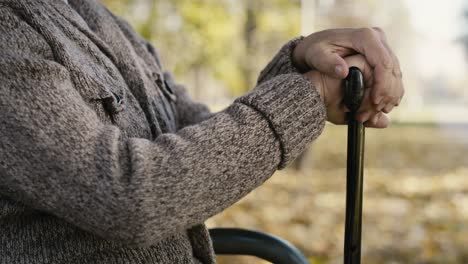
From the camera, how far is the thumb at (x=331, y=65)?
3.47ft

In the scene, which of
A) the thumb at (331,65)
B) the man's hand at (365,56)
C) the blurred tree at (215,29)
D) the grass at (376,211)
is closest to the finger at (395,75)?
the man's hand at (365,56)

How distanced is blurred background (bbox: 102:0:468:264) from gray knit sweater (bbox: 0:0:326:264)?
2.21 metres

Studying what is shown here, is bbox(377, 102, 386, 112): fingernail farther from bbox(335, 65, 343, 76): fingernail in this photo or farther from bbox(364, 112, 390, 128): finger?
bbox(335, 65, 343, 76): fingernail

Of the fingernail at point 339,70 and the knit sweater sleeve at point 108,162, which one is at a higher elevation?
the fingernail at point 339,70

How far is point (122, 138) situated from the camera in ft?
3.14

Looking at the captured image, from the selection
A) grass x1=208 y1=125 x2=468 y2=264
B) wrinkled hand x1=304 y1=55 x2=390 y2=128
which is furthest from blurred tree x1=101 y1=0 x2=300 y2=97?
wrinkled hand x1=304 y1=55 x2=390 y2=128

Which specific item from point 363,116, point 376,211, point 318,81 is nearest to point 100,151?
point 318,81

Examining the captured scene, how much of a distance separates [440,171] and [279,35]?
2784mm

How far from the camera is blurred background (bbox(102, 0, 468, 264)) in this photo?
365 cm

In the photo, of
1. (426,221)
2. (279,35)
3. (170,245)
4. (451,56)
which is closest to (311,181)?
(426,221)

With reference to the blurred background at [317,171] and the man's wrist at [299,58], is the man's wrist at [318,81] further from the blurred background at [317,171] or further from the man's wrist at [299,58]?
the blurred background at [317,171]

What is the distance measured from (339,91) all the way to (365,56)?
9 centimetres

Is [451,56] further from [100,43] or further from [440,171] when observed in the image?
[100,43]

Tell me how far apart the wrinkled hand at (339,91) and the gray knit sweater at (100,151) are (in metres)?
0.03
